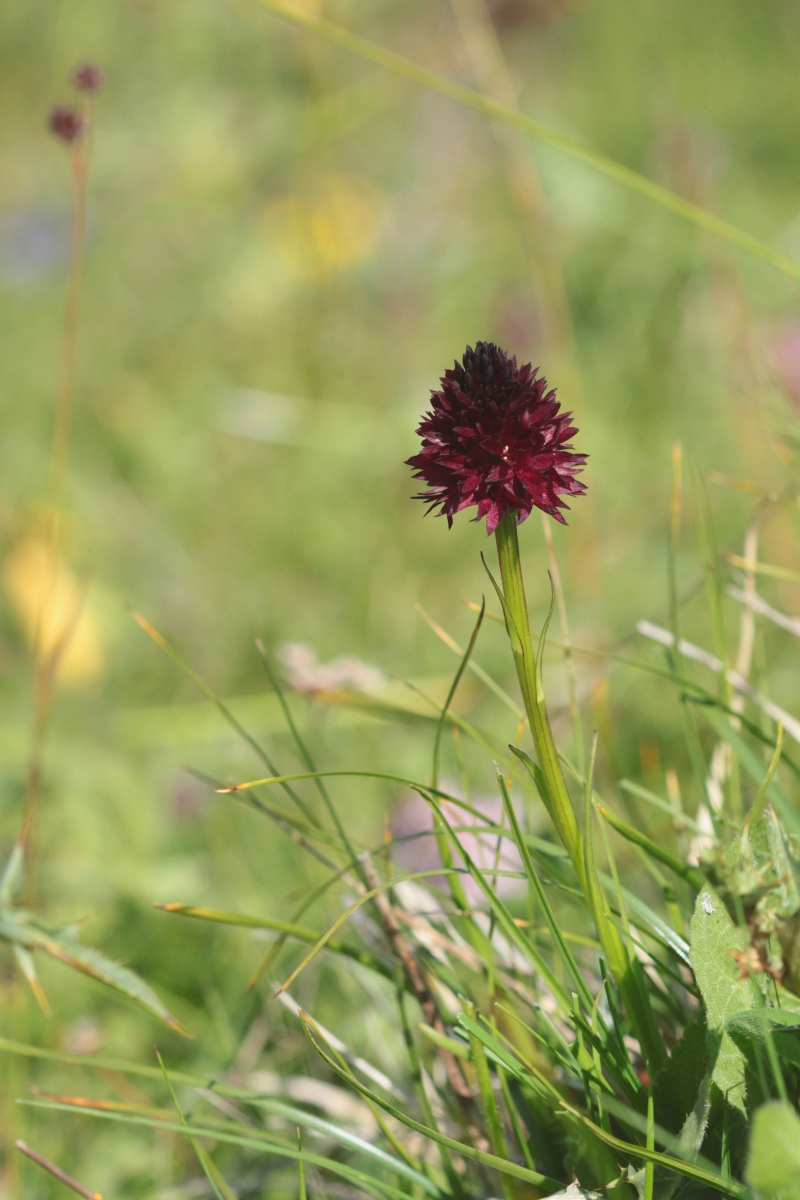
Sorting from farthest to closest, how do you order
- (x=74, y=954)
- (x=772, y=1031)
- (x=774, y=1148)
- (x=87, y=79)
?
(x=87, y=79)
(x=74, y=954)
(x=772, y=1031)
(x=774, y=1148)

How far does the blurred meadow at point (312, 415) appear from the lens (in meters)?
1.38

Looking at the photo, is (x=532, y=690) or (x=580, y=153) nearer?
(x=532, y=690)

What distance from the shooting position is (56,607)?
7.22ft

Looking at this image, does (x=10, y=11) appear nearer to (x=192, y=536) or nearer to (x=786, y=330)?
(x=192, y=536)

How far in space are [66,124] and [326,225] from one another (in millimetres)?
1942

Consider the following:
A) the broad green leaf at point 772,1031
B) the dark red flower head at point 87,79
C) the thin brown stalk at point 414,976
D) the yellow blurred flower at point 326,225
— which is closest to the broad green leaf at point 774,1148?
the broad green leaf at point 772,1031

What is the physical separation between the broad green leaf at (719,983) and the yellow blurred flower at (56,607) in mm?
1609

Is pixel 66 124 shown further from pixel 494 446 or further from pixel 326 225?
pixel 326 225

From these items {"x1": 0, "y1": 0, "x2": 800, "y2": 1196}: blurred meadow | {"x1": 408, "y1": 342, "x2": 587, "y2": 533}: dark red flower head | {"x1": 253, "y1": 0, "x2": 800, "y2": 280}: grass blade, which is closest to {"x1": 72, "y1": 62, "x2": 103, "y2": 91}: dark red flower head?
{"x1": 253, "y1": 0, "x2": 800, "y2": 280}: grass blade

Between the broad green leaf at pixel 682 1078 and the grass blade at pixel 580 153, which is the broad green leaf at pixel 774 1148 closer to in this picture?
the broad green leaf at pixel 682 1078

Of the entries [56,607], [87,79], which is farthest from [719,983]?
[56,607]

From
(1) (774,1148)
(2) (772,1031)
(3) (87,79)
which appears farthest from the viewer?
(3) (87,79)

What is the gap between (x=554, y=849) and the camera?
78cm

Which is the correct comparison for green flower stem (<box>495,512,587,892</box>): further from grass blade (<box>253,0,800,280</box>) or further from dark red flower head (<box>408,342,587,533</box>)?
grass blade (<box>253,0,800,280</box>)
